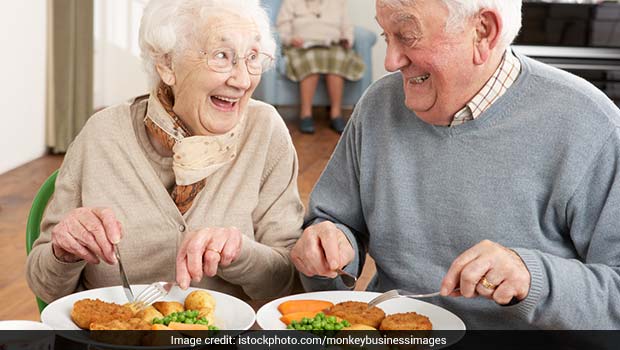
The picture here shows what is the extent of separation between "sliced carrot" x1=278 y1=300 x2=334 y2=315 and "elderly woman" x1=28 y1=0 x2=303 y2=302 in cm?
21

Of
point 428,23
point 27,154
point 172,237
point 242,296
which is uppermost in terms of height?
point 428,23

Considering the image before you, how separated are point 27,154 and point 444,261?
4.62 metres

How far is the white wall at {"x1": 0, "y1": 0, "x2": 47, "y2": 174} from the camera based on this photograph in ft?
17.4

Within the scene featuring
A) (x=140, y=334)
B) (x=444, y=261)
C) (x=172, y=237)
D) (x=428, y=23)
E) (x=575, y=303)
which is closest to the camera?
(x=140, y=334)

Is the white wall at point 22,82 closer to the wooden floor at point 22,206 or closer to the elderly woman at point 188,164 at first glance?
the wooden floor at point 22,206

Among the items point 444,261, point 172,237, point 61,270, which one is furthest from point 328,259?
point 61,270

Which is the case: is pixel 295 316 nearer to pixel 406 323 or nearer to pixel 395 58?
pixel 406 323

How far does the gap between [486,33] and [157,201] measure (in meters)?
0.63

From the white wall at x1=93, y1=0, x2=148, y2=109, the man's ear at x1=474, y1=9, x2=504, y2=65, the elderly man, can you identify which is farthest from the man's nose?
the white wall at x1=93, y1=0, x2=148, y2=109

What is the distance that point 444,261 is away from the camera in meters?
1.60

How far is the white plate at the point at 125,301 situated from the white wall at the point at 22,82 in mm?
4080

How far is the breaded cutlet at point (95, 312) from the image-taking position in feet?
4.29

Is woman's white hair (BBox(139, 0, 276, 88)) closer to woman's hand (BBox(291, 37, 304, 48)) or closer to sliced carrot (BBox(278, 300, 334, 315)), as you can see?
sliced carrot (BBox(278, 300, 334, 315))

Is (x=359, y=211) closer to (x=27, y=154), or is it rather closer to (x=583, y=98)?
(x=583, y=98)
